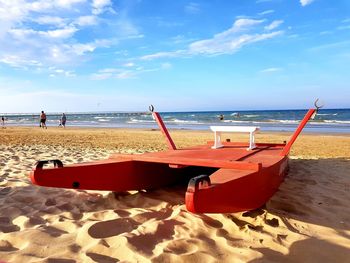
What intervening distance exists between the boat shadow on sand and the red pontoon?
0.22 m

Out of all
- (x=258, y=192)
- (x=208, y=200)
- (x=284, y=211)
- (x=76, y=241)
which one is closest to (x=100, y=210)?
(x=76, y=241)

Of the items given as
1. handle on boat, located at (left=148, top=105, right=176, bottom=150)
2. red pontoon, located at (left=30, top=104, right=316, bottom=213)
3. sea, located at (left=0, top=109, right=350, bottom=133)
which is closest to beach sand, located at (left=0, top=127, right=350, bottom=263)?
red pontoon, located at (left=30, top=104, right=316, bottom=213)

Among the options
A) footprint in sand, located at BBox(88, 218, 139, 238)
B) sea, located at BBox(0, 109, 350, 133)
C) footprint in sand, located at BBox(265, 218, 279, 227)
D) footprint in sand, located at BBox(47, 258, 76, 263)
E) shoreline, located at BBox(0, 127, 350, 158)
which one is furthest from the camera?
sea, located at BBox(0, 109, 350, 133)

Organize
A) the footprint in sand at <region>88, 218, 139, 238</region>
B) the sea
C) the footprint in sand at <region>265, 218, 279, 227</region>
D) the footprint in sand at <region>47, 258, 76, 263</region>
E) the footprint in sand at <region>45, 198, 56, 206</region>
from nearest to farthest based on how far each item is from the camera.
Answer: the footprint in sand at <region>47, 258, 76, 263</region>
the footprint in sand at <region>88, 218, 139, 238</region>
the footprint in sand at <region>265, 218, 279, 227</region>
the footprint in sand at <region>45, 198, 56, 206</region>
the sea

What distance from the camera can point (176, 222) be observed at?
11.3 ft

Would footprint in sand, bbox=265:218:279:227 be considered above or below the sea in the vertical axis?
above

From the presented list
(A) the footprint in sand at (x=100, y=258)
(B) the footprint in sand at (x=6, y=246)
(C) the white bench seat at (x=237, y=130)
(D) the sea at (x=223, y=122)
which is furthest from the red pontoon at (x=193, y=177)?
(D) the sea at (x=223, y=122)

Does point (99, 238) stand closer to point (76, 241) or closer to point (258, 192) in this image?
point (76, 241)

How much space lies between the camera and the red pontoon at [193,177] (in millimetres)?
2941

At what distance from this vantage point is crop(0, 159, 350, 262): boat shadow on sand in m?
2.89

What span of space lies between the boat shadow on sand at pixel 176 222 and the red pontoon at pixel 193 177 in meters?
0.22

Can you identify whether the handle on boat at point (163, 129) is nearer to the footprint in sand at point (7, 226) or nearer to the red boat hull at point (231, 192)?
the red boat hull at point (231, 192)

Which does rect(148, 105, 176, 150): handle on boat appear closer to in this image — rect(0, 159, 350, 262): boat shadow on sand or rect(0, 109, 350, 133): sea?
rect(0, 159, 350, 262): boat shadow on sand

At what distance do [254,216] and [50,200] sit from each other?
2.48 meters
